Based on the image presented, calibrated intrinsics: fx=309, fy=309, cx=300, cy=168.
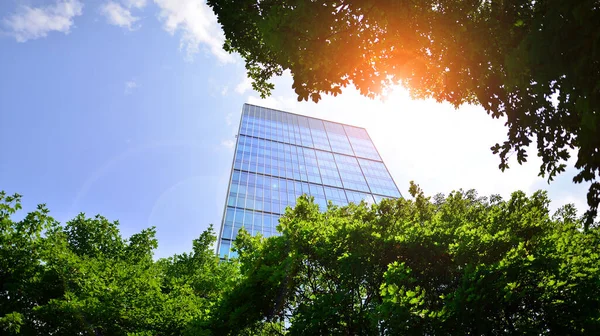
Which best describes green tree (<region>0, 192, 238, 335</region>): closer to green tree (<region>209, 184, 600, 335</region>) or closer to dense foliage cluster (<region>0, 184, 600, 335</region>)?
dense foliage cluster (<region>0, 184, 600, 335</region>)

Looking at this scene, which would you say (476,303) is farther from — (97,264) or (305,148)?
(305,148)

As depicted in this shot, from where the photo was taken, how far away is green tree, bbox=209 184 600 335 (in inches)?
239

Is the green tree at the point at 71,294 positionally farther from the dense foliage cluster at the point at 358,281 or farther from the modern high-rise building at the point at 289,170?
the modern high-rise building at the point at 289,170

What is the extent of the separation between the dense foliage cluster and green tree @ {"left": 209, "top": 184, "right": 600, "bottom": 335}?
3 cm

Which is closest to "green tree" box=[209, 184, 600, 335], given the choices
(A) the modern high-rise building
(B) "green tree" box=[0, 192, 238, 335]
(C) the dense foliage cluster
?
(C) the dense foliage cluster

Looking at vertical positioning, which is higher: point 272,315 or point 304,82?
point 304,82

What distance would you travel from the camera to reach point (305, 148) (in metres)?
59.4

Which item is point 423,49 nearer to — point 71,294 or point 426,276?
point 426,276

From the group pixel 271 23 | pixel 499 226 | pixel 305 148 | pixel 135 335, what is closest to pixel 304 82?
pixel 271 23

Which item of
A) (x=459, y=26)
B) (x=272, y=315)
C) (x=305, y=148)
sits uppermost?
(x=305, y=148)

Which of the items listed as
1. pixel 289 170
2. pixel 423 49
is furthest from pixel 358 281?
pixel 289 170

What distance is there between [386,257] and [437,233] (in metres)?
1.59

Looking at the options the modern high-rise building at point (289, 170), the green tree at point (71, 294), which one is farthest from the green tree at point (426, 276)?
the modern high-rise building at point (289, 170)

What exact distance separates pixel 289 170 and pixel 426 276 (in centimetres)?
4272
